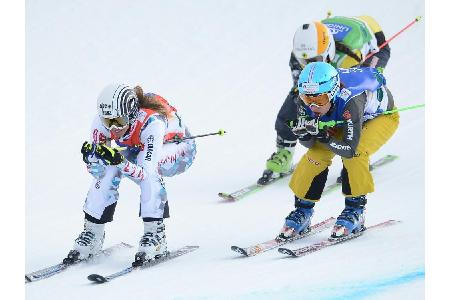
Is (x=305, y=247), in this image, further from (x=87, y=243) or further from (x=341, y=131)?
(x=87, y=243)

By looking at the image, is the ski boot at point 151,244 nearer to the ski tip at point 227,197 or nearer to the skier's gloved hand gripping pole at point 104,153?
the skier's gloved hand gripping pole at point 104,153

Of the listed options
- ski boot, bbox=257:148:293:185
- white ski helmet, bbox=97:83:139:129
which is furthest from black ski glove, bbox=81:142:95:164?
ski boot, bbox=257:148:293:185

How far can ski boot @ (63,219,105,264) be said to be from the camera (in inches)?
328

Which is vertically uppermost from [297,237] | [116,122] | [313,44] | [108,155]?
[313,44]

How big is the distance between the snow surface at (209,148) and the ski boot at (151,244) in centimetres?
13

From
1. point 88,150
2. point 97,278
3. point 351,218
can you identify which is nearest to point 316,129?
point 351,218

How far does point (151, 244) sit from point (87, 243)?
559 millimetres

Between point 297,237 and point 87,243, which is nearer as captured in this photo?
point 87,243

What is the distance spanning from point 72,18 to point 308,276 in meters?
8.98

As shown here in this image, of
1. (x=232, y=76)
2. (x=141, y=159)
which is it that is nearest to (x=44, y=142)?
(x=232, y=76)

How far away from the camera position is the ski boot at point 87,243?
8320mm

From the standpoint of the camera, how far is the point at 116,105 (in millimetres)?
7996

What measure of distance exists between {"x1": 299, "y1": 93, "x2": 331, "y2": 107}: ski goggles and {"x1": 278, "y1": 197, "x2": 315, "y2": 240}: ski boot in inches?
39.2

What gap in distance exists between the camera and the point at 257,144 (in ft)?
40.8
